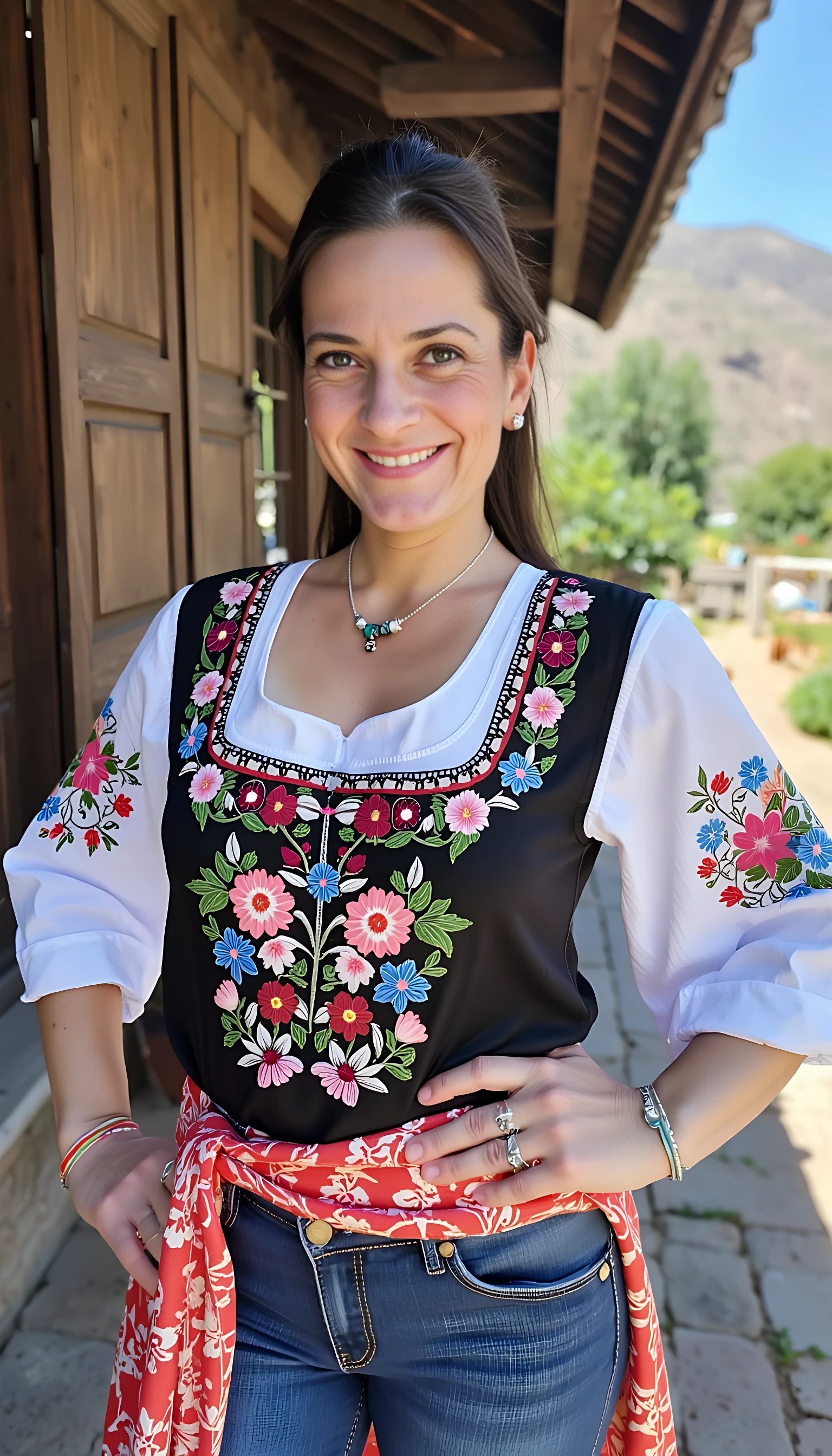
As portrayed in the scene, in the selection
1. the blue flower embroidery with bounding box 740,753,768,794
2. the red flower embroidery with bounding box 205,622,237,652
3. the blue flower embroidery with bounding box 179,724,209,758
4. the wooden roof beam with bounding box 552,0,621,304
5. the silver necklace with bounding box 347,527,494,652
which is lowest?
the blue flower embroidery with bounding box 179,724,209,758

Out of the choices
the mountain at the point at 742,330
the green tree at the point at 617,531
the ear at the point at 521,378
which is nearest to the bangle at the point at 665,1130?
the ear at the point at 521,378

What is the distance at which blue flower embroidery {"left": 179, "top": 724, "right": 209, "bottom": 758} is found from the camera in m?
1.21

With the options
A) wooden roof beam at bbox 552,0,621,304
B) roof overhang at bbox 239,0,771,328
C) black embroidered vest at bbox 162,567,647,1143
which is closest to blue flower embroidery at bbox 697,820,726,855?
black embroidered vest at bbox 162,567,647,1143

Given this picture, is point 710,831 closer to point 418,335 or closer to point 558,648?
point 558,648

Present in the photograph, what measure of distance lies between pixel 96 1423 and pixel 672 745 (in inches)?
76.2

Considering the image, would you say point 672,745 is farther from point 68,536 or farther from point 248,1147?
point 68,536

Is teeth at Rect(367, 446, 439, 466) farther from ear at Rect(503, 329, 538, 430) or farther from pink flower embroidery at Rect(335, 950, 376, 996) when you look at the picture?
pink flower embroidery at Rect(335, 950, 376, 996)

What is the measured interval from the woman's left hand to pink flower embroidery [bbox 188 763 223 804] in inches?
14.7

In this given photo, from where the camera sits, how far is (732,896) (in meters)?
1.10

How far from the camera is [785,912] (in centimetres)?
109

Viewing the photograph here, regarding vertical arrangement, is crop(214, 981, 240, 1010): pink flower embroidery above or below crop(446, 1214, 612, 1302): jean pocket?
above

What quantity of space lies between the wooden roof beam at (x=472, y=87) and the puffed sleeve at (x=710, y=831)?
2550mm

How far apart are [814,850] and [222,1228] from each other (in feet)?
2.38

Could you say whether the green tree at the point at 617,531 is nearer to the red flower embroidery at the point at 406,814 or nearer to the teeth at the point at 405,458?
the teeth at the point at 405,458
